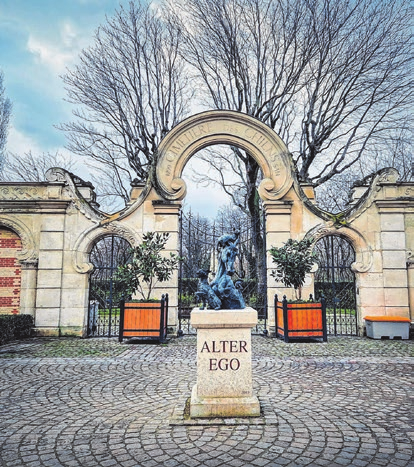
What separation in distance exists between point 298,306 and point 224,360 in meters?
5.91

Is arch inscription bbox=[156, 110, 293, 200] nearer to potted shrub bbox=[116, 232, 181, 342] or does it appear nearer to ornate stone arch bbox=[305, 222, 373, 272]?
ornate stone arch bbox=[305, 222, 373, 272]

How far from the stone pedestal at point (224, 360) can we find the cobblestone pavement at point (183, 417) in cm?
28

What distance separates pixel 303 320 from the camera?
9.92 metres

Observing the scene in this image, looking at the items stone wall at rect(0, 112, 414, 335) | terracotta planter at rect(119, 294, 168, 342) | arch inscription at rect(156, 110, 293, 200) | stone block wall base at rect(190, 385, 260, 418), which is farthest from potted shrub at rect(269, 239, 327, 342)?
stone block wall base at rect(190, 385, 260, 418)

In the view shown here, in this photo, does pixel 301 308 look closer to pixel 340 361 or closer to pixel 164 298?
pixel 340 361

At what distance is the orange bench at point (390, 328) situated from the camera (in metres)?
10.2

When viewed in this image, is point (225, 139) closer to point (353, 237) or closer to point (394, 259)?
point (353, 237)

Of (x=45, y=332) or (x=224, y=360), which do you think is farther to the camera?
(x=45, y=332)

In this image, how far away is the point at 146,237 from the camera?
10.3 meters

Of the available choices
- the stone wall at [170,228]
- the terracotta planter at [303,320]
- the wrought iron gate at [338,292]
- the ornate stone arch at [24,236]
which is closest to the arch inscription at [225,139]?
the stone wall at [170,228]

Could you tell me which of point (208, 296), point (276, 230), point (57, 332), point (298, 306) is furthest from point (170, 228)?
point (208, 296)

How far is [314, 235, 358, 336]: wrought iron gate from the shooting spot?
37.3 feet

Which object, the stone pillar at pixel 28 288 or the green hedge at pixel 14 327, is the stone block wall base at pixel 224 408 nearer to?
the green hedge at pixel 14 327

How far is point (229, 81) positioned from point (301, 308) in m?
11.9
